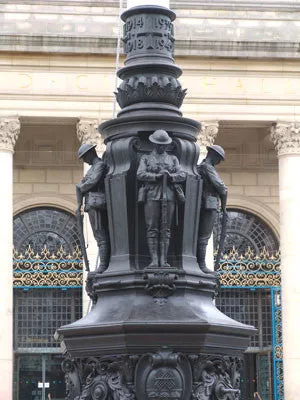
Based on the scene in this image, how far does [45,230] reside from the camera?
41156 mm

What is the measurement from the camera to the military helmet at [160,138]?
7691mm

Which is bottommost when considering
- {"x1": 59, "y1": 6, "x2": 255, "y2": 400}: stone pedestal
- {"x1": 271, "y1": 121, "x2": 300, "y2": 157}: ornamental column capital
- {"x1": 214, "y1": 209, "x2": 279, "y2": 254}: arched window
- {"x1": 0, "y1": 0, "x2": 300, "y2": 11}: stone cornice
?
{"x1": 59, "y1": 6, "x2": 255, "y2": 400}: stone pedestal

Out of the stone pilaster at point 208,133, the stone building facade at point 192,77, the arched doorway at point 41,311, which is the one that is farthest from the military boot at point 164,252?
the arched doorway at point 41,311

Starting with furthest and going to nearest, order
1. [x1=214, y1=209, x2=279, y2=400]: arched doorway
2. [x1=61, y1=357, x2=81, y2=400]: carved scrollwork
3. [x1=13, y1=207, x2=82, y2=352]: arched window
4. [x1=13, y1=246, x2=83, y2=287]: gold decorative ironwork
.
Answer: [x1=214, y1=209, x2=279, y2=400]: arched doorway → [x1=13, y1=207, x2=82, y2=352]: arched window → [x1=13, y1=246, x2=83, y2=287]: gold decorative ironwork → [x1=61, y1=357, x2=81, y2=400]: carved scrollwork

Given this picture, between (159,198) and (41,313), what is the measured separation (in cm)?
3232

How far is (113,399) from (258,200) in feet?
114

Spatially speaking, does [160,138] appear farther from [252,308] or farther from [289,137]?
[252,308]

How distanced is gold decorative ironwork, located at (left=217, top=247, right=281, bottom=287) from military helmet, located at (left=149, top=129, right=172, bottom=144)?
104 ft

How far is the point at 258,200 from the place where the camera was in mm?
41750

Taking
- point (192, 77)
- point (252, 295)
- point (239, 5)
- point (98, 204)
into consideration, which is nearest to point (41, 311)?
point (252, 295)

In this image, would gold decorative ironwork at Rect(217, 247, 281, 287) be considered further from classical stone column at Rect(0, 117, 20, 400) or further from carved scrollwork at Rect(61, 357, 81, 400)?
carved scrollwork at Rect(61, 357, 81, 400)

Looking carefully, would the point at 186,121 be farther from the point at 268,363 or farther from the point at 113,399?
the point at 268,363

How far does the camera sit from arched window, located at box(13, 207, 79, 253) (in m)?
40.2

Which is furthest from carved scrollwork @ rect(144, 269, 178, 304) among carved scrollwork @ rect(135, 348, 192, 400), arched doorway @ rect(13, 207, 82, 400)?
arched doorway @ rect(13, 207, 82, 400)
